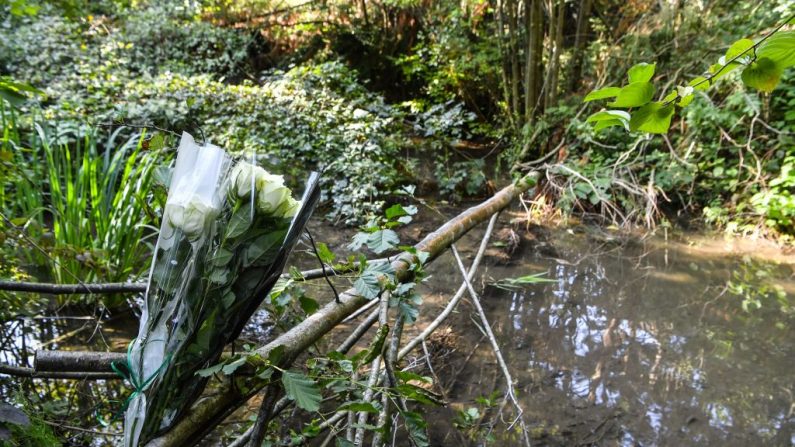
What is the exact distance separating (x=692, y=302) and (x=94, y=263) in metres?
3.69

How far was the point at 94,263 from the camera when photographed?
223cm

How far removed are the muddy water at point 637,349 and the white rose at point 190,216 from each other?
1.58 metres

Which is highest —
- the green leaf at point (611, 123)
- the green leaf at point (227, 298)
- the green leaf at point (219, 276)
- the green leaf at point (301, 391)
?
the green leaf at point (611, 123)

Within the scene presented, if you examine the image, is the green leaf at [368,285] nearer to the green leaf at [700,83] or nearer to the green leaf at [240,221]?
the green leaf at [240,221]

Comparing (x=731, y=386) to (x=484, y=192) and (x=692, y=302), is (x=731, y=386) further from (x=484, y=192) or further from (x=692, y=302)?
(x=484, y=192)

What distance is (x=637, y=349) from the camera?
273 cm

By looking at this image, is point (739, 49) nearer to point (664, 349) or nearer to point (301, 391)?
point (301, 391)

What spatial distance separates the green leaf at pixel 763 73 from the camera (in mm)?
552

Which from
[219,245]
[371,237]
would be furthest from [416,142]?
[219,245]

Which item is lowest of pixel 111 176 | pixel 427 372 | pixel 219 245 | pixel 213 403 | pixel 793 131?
pixel 427 372

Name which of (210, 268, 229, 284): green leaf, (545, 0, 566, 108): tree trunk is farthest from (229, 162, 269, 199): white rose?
(545, 0, 566, 108): tree trunk

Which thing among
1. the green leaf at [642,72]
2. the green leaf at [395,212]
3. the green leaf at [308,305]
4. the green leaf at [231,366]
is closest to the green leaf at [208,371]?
the green leaf at [231,366]

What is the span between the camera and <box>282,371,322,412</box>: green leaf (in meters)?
0.84

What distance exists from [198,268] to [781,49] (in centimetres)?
87
